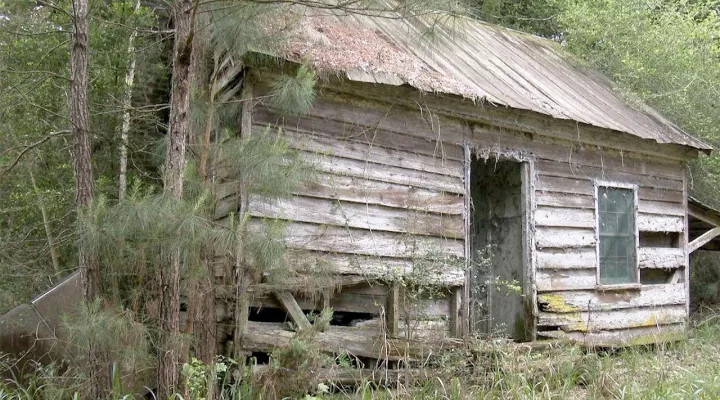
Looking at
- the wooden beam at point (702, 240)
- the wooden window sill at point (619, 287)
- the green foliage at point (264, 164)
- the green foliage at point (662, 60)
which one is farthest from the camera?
the green foliage at point (662, 60)

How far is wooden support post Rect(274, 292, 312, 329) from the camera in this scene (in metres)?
6.17

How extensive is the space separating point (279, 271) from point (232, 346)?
1.31 meters

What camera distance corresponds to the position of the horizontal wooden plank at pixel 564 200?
343 inches

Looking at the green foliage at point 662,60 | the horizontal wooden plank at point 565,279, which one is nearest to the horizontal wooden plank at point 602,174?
the horizontal wooden plank at point 565,279

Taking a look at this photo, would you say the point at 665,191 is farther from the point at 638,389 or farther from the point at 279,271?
the point at 279,271

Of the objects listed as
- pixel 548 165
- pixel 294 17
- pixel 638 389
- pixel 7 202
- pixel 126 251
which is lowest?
pixel 638 389

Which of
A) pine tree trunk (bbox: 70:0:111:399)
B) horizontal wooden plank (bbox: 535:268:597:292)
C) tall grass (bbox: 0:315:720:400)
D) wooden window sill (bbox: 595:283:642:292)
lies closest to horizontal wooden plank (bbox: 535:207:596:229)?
horizontal wooden plank (bbox: 535:268:597:292)

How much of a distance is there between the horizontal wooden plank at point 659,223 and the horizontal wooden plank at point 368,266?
3.84 meters

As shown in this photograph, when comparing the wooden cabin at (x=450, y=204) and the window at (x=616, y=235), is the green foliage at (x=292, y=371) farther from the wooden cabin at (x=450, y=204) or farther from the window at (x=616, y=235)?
the window at (x=616, y=235)

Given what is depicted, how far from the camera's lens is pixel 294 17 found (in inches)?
227

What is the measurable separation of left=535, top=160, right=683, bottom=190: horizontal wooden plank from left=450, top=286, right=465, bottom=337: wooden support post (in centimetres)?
217

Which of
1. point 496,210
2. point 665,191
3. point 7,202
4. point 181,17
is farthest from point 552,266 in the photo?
point 7,202

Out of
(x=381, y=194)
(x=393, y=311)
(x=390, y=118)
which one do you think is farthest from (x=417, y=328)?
(x=390, y=118)

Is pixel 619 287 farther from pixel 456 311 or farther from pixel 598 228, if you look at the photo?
pixel 456 311
